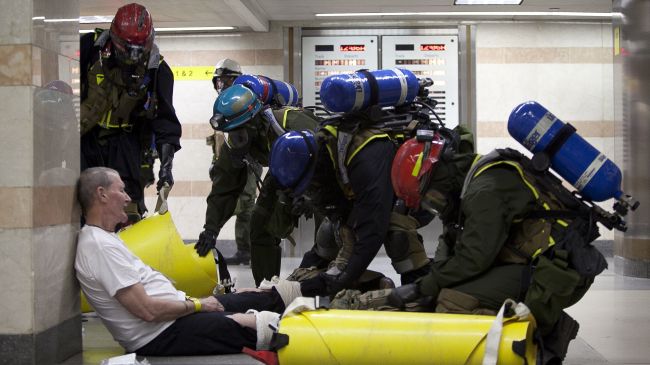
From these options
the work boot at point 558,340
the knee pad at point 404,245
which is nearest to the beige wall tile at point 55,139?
the knee pad at point 404,245

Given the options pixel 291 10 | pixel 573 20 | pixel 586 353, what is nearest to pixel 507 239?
pixel 586 353

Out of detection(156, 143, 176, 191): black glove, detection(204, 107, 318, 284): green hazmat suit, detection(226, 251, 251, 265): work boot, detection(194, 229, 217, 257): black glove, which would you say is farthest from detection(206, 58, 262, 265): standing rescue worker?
detection(194, 229, 217, 257): black glove

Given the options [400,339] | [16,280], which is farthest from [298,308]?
Result: [16,280]

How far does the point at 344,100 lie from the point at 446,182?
0.77 m

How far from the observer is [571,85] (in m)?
9.62

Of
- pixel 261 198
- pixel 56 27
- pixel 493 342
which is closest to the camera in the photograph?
pixel 493 342

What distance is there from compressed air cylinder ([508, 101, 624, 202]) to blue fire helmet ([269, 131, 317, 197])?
1.13 metres

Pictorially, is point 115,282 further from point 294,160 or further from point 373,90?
point 373,90

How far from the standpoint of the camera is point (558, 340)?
369 centimetres

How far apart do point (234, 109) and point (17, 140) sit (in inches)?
64.6

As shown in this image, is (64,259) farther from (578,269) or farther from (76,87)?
(578,269)

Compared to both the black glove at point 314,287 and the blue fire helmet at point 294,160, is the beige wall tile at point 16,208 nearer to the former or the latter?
the blue fire helmet at point 294,160

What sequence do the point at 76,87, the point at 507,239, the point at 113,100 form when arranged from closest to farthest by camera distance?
the point at 507,239
the point at 76,87
the point at 113,100

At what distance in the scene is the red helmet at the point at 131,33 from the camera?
507cm
